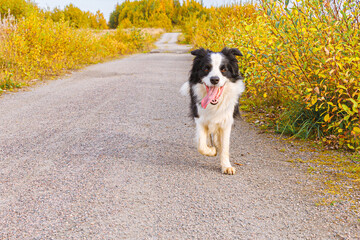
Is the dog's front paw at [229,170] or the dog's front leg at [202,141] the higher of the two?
the dog's front leg at [202,141]

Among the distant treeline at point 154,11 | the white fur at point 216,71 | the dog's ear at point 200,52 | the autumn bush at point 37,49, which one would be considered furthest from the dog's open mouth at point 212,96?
the distant treeline at point 154,11

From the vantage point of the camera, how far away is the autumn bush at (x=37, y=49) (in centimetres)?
819

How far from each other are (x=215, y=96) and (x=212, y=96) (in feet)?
0.14

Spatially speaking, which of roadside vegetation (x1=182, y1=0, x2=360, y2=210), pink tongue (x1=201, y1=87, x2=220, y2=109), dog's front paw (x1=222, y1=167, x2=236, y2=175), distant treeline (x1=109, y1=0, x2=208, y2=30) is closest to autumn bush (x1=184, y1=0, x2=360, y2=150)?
roadside vegetation (x1=182, y1=0, x2=360, y2=210)

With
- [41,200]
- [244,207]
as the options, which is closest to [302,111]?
[244,207]

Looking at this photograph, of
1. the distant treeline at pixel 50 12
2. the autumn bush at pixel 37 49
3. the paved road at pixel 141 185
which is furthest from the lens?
the distant treeline at pixel 50 12

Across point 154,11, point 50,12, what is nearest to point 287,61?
point 50,12

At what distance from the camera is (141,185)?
2.90m

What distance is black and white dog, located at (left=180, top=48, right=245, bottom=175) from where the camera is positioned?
3336 millimetres

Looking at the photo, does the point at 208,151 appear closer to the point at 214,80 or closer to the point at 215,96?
the point at 215,96

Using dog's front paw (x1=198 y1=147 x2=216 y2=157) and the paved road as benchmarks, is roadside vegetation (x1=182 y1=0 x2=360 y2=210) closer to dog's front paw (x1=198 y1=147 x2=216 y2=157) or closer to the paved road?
the paved road

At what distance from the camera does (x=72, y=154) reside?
363 cm

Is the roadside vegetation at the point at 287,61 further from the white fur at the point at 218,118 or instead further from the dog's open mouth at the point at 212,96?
the dog's open mouth at the point at 212,96

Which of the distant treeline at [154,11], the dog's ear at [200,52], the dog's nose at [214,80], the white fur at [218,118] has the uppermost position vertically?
the distant treeline at [154,11]
